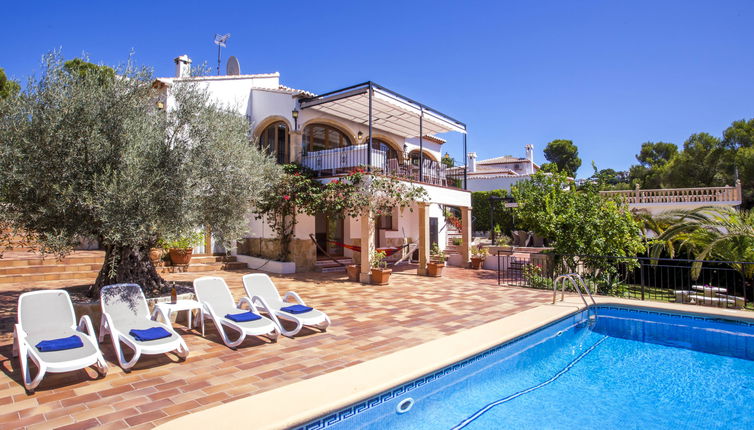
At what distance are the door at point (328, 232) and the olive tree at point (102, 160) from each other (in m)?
9.75

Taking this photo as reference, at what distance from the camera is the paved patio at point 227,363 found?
3.95 meters

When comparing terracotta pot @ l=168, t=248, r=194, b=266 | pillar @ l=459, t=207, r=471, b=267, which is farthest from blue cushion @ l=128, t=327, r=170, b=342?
pillar @ l=459, t=207, r=471, b=267

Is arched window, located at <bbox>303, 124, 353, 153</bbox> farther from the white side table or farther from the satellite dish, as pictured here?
the white side table

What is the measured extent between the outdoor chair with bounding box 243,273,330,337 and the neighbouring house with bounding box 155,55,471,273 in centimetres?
533

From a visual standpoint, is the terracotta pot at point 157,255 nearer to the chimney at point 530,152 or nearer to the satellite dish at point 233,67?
the satellite dish at point 233,67

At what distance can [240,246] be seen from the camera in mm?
16156

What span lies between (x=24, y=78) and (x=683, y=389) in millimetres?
10503

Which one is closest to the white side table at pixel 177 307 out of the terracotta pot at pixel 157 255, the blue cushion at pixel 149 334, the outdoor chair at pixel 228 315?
the outdoor chair at pixel 228 315

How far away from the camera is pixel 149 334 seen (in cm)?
531

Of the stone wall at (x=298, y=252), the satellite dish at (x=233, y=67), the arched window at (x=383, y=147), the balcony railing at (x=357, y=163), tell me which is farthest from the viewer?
the arched window at (x=383, y=147)

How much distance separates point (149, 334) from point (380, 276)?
760 cm

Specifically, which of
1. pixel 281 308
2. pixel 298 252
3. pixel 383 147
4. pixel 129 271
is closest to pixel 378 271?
pixel 298 252

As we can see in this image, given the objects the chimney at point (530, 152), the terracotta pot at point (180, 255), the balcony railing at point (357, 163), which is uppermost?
the chimney at point (530, 152)

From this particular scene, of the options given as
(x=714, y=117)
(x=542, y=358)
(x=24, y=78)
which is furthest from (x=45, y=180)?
(x=714, y=117)
